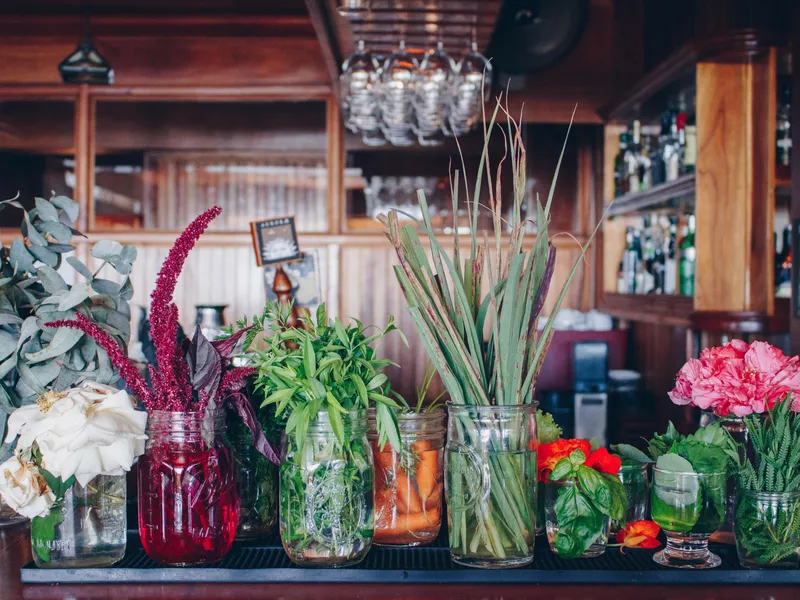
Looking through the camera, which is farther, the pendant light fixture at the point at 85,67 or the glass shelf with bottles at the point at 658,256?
the pendant light fixture at the point at 85,67

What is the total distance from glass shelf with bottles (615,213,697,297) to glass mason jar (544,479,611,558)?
6.01 ft

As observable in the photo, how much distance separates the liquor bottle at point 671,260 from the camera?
297 centimetres

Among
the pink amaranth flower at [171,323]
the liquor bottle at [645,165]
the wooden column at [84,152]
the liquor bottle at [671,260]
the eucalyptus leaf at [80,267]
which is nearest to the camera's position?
the pink amaranth flower at [171,323]

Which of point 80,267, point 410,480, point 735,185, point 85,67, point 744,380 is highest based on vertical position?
point 85,67

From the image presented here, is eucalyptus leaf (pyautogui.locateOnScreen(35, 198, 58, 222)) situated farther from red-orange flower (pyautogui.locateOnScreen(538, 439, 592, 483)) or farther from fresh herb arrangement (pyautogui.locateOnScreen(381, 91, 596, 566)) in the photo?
red-orange flower (pyautogui.locateOnScreen(538, 439, 592, 483))

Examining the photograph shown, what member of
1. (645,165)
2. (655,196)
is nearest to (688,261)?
(655,196)

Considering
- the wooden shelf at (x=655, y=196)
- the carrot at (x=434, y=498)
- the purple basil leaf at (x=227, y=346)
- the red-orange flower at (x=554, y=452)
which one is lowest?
the carrot at (x=434, y=498)

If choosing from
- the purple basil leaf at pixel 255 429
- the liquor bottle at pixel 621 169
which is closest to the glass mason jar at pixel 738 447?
the purple basil leaf at pixel 255 429

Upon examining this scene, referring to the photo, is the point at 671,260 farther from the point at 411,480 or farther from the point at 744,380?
the point at 411,480

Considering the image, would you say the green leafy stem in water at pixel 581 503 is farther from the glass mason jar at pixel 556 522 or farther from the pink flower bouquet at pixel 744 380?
the pink flower bouquet at pixel 744 380

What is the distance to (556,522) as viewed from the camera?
37.0 inches

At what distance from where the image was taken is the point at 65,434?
0.87 m

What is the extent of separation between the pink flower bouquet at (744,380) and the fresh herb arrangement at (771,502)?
0.12ft

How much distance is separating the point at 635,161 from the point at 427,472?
2.77 metres
